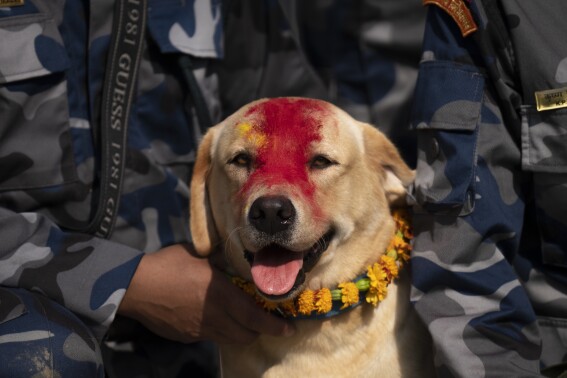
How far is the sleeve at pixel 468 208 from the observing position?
2.46 m

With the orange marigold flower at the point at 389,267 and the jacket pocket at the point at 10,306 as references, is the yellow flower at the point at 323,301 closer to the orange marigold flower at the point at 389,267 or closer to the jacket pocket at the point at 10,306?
the orange marigold flower at the point at 389,267

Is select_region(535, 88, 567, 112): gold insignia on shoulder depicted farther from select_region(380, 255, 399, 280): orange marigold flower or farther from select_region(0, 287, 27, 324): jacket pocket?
select_region(0, 287, 27, 324): jacket pocket

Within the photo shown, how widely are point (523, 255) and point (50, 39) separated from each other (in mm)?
2050

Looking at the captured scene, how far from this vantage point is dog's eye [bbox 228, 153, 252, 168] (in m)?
2.47

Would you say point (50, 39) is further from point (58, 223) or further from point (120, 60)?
point (58, 223)

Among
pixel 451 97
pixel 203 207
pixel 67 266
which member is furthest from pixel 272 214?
pixel 67 266

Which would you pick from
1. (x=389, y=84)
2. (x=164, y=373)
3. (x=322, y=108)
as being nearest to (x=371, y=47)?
(x=389, y=84)

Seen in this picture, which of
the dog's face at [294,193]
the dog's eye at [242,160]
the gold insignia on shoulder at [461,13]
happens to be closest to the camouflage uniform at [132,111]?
the dog's face at [294,193]

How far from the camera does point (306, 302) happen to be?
8.12ft

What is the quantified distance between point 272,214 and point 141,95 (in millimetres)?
1271

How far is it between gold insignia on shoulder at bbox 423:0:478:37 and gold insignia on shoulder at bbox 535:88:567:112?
1.03ft

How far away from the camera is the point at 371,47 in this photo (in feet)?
11.4

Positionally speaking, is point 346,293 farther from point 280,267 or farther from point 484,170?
point 484,170

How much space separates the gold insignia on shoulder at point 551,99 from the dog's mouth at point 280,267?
0.83 m
